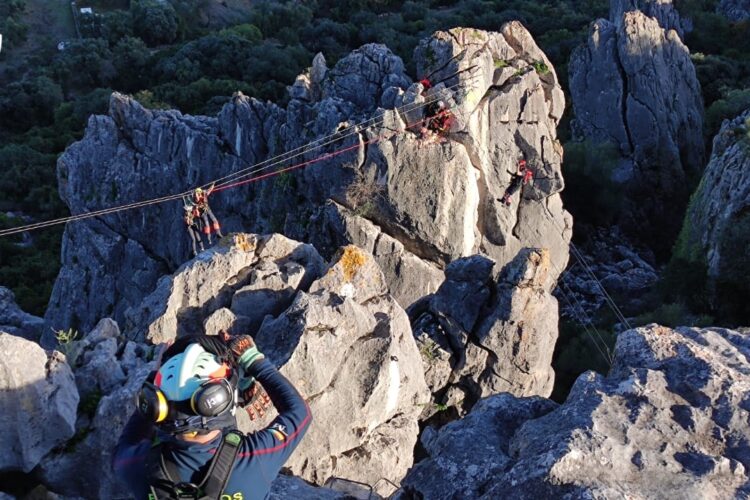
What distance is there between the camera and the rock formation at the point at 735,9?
5862 centimetres

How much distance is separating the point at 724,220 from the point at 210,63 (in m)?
48.6

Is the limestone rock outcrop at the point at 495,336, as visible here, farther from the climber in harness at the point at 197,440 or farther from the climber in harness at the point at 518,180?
the climber in harness at the point at 197,440

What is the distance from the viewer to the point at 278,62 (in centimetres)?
6066

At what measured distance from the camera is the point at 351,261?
44.1 ft

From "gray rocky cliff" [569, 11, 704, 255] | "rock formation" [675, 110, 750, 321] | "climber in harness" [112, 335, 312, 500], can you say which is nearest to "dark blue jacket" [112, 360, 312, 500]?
"climber in harness" [112, 335, 312, 500]

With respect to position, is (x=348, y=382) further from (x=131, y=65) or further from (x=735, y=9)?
(x=131, y=65)

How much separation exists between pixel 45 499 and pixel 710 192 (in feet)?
91.7

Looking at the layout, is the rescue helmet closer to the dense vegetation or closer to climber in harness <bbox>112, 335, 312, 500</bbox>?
climber in harness <bbox>112, 335, 312, 500</bbox>

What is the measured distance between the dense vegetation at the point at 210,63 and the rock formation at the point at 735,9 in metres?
1.35

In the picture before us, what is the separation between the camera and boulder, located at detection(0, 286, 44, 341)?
2291 cm

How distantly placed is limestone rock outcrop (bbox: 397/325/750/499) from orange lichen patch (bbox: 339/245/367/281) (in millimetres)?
5919

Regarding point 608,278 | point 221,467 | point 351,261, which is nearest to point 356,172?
point 351,261

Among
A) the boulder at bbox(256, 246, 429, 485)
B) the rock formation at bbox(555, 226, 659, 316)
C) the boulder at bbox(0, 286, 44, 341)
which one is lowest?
the rock formation at bbox(555, 226, 659, 316)

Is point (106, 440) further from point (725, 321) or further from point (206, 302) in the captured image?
point (725, 321)
